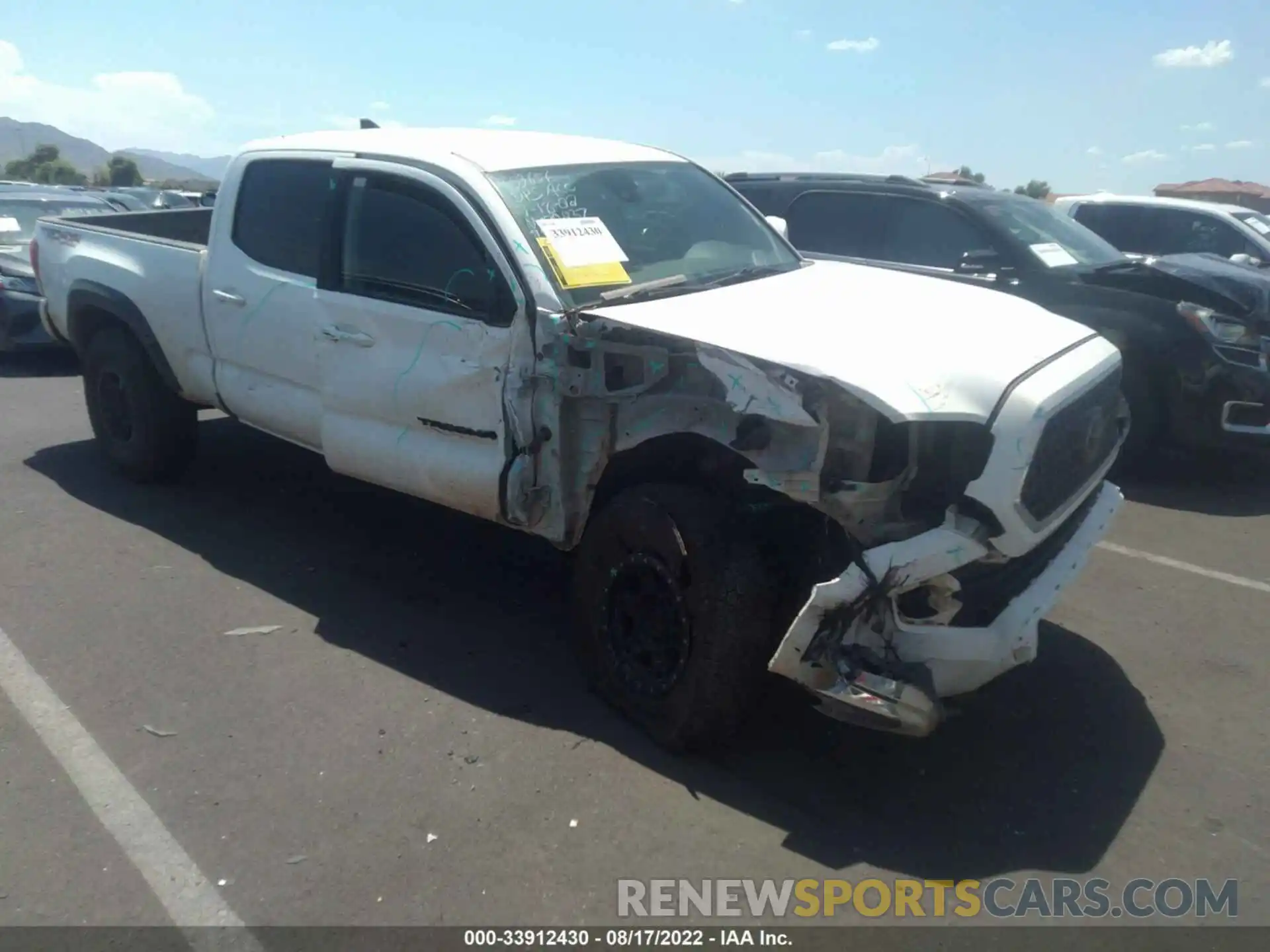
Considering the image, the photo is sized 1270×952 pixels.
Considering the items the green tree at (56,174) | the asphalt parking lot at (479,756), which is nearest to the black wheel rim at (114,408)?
the asphalt parking lot at (479,756)

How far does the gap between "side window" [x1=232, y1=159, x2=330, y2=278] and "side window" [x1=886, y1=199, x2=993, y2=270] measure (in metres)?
4.27

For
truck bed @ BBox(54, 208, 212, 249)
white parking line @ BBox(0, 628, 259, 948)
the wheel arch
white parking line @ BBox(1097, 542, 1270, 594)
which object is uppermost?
truck bed @ BBox(54, 208, 212, 249)

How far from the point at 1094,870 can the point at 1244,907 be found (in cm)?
40

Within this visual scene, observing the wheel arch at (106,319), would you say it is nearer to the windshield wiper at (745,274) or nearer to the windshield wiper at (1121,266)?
the windshield wiper at (745,274)

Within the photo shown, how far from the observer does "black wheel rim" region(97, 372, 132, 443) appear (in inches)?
250

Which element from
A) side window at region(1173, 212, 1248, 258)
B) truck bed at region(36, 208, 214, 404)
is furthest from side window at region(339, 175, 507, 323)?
side window at region(1173, 212, 1248, 258)

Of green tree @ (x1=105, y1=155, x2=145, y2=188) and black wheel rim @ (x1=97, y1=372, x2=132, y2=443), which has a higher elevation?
black wheel rim @ (x1=97, y1=372, x2=132, y2=443)

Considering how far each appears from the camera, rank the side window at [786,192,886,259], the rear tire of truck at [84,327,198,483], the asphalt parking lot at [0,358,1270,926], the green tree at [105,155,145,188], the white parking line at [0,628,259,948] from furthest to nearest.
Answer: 1. the green tree at [105,155,145,188]
2. the side window at [786,192,886,259]
3. the rear tire of truck at [84,327,198,483]
4. the asphalt parking lot at [0,358,1270,926]
5. the white parking line at [0,628,259,948]

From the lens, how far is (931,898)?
10.1ft

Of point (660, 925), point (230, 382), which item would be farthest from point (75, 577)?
point (660, 925)

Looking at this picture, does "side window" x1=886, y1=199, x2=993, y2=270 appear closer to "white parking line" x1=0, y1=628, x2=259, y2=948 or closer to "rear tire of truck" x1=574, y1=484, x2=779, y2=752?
"rear tire of truck" x1=574, y1=484, x2=779, y2=752

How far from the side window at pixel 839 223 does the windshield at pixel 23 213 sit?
6.92 meters

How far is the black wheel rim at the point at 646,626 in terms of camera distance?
12.1 feet

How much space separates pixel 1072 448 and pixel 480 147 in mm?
2731
